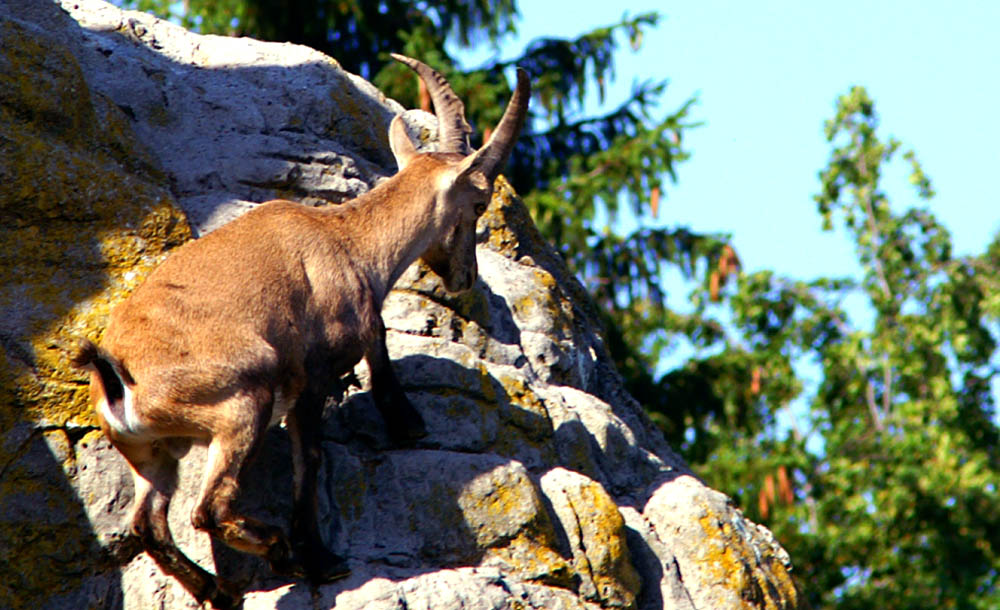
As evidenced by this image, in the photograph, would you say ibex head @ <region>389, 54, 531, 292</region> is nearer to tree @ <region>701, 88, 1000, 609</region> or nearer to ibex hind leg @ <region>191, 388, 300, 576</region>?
ibex hind leg @ <region>191, 388, 300, 576</region>

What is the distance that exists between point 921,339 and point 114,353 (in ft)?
47.3

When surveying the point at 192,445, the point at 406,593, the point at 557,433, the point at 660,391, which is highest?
the point at 660,391

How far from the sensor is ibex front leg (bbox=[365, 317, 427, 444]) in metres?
6.34

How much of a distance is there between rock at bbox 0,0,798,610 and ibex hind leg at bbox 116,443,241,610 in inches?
6.0

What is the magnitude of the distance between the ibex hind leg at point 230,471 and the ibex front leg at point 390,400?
0.99m

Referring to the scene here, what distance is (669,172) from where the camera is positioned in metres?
15.8

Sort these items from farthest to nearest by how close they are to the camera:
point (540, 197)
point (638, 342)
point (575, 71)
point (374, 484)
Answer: point (638, 342) → point (575, 71) → point (540, 197) → point (374, 484)

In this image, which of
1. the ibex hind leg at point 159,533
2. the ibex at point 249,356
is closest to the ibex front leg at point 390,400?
the ibex at point 249,356

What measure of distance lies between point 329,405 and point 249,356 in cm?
104

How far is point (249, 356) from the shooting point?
549 centimetres

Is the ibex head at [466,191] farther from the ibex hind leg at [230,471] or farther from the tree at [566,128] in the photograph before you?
→ the tree at [566,128]

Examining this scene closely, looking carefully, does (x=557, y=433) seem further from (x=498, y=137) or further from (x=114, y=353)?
(x=114, y=353)

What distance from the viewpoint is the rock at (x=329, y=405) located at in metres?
5.74

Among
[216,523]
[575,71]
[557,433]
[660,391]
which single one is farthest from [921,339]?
[216,523]
